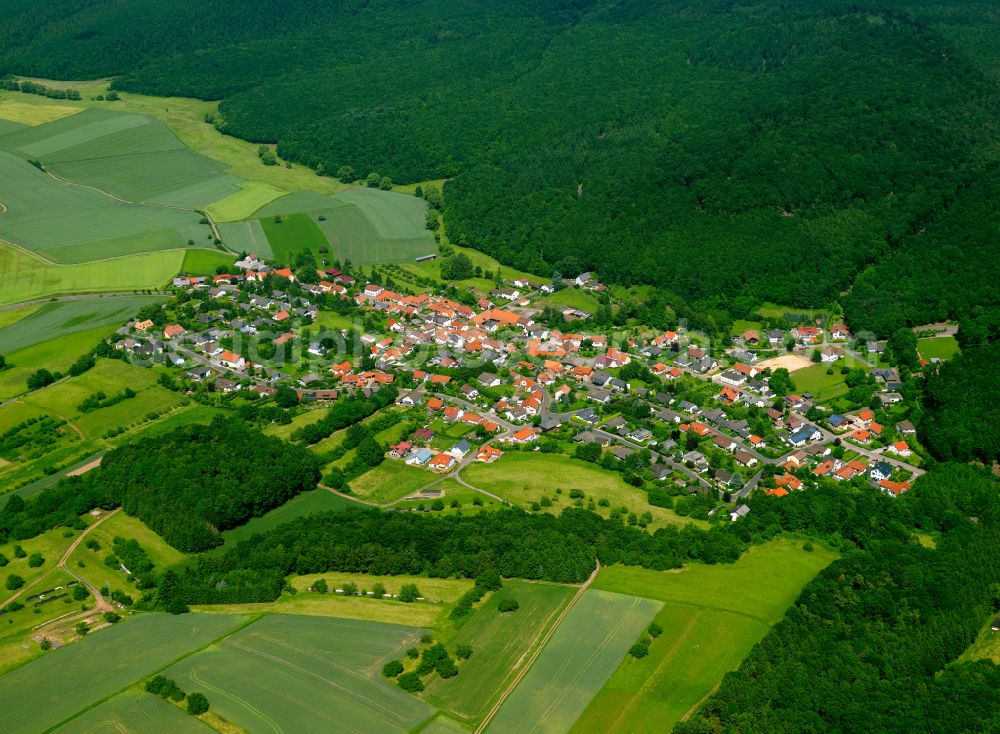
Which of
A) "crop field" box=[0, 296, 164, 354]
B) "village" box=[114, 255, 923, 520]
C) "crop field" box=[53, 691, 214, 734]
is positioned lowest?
"village" box=[114, 255, 923, 520]

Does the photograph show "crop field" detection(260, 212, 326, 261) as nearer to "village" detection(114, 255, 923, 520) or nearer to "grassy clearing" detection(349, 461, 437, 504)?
"village" detection(114, 255, 923, 520)

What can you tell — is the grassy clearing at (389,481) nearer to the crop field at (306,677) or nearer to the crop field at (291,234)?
the crop field at (306,677)

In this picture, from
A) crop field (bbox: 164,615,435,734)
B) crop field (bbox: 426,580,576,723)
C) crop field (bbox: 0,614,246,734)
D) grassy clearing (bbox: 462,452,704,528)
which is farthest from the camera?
grassy clearing (bbox: 462,452,704,528)

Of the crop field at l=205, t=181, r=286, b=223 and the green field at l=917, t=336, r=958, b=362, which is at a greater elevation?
the crop field at l=205, t=181, r=286, b=223

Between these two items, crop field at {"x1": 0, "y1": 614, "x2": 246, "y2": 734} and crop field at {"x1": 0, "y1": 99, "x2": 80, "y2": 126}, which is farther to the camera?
crop field at {"x1": 0, "y1": 99, "x2": 80, "y2": 126}

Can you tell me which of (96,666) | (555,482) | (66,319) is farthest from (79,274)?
→ (96,666)

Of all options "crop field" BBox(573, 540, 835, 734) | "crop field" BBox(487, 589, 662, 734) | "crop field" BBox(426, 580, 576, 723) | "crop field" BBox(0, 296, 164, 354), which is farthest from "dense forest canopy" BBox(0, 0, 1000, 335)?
"crop field" BBox(426, 580, 576, 723)

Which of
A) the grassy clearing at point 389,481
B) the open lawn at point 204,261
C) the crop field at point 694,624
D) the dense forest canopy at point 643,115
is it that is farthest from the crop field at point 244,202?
the crop field at point 694,624
